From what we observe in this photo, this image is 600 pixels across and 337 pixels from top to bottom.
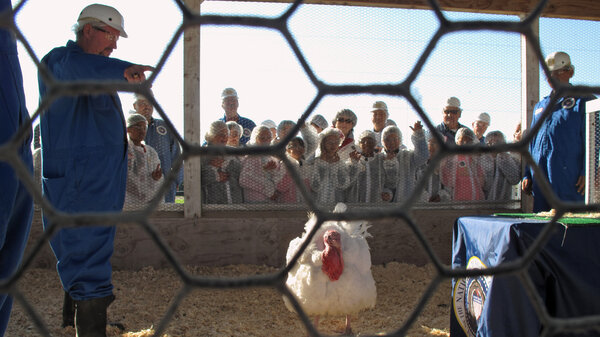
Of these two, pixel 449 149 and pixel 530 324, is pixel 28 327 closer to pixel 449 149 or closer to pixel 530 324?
pixel 530 324

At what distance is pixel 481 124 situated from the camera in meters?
3.53

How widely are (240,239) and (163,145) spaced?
2.78 ft

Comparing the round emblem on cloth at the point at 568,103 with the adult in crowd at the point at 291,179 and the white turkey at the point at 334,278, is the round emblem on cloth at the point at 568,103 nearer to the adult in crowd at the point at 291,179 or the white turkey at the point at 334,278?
the white turkey at the point at 334,278

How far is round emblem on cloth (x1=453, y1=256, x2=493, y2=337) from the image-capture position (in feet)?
6.01

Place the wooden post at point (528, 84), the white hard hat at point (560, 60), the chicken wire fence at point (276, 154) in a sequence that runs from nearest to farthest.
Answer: the chicken wire fence at point (276, 154)
the white hard hat at point (560, 60)
the wooden post at point (528, 84)

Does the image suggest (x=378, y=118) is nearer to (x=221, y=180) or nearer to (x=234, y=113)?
(x=234, y=113)

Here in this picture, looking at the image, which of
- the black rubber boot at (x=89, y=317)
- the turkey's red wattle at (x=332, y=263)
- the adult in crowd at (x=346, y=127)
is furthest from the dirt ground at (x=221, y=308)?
the adult in crowd at (x=346, y=127)

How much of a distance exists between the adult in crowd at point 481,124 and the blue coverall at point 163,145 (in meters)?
2.23

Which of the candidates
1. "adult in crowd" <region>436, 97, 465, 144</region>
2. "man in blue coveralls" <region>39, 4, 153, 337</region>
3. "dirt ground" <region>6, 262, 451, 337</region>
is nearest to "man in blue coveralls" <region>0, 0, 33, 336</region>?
"man in blue coveralls" <region>39, 4, 153, 337</region>

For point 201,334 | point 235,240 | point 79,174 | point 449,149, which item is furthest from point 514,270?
point 235,240

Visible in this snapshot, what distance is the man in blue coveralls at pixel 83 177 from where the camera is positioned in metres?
1.72

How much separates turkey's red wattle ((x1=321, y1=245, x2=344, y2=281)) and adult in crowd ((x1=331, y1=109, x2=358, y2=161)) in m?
0.81

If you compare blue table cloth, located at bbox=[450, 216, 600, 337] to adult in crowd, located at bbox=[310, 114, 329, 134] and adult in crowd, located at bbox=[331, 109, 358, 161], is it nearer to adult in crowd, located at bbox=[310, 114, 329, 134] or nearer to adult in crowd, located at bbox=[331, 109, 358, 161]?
adult in crowd, located at bbox=[331, 109, 358, 161]

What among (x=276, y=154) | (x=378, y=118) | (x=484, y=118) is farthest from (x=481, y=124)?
(x=276, y=154)
